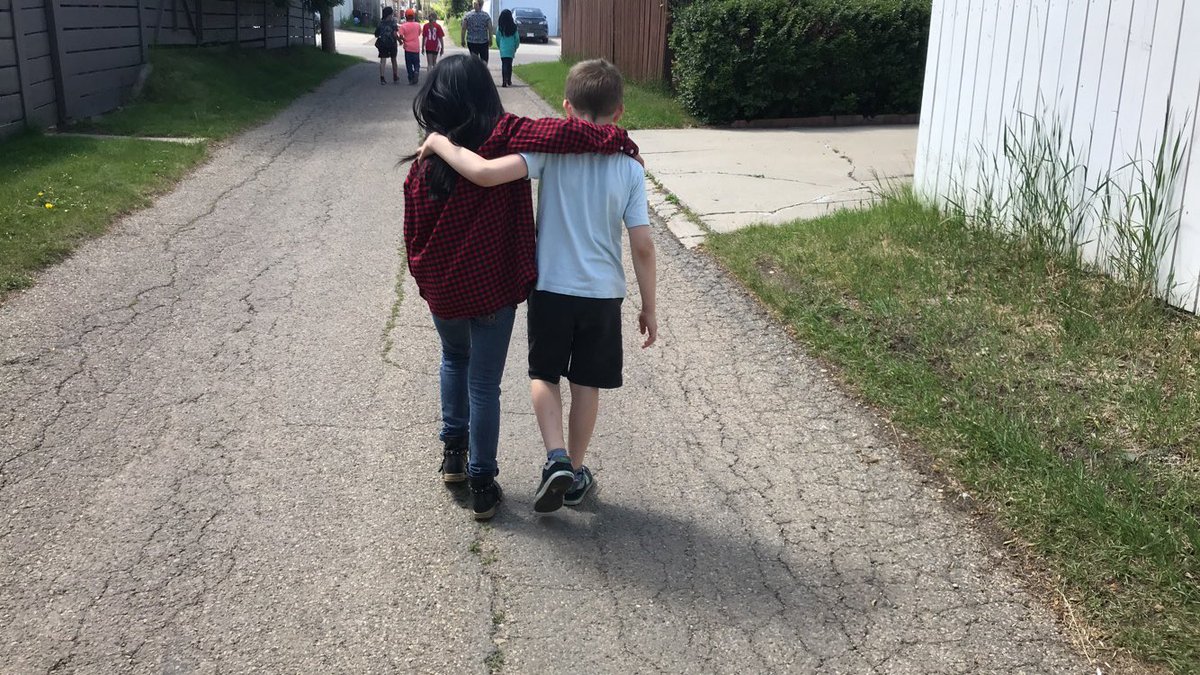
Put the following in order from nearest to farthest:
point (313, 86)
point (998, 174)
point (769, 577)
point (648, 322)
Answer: point (769, 577) → point (648, 322) → point (998, 174) → point (313, 86)

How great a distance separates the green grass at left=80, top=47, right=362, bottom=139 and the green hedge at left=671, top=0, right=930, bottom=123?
569 centimetres

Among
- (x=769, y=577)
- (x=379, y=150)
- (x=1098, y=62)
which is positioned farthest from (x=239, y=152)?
(x=769, y=577)

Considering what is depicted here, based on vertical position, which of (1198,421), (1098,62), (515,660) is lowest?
(515,660)

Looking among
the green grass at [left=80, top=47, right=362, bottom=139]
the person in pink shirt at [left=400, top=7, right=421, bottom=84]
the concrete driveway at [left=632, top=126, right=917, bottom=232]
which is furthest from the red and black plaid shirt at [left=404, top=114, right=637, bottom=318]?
the person in pink shirt at [left=400, top=7, right=421, bottom=84]

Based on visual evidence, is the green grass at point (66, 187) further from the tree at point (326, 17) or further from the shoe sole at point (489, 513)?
the tree at point (326, 17)

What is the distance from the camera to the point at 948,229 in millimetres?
6621

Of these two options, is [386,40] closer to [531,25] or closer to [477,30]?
[477,30]

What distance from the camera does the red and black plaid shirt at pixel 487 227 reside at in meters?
3.31

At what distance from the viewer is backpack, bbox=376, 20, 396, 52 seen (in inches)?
830

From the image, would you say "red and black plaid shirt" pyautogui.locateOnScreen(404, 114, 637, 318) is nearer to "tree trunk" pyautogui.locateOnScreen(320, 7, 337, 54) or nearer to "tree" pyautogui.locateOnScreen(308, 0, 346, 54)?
"tree" pyautogui.locateOnScreen(308, 0, 346, 54)

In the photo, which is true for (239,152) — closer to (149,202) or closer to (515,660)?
(149,202)

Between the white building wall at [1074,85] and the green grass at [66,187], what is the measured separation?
599cm

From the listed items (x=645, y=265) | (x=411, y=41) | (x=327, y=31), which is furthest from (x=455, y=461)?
(x=327, y=31)

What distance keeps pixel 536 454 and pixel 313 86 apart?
16698mm
